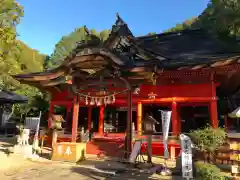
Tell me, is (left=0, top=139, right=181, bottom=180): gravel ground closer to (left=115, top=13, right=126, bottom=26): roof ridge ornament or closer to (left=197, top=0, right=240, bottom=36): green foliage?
(left=115, top=13, right=126, bottom=26): roof ridge ornament

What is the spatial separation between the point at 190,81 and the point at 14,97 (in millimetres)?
17373

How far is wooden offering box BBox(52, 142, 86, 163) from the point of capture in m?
9.47

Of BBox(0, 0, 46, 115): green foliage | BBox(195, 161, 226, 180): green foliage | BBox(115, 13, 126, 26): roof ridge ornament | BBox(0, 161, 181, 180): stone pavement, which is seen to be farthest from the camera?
BBox(115, 13, 126, 26): roof ridge ornament

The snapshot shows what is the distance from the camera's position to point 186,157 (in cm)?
714

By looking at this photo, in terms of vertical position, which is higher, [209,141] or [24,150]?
[209,141]

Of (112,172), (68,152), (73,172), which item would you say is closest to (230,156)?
(112,172)

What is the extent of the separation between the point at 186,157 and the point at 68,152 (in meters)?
5.33

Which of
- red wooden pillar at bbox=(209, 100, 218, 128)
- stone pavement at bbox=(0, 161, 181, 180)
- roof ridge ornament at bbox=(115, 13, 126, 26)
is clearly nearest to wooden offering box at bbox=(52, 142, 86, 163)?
stone pavement at bbox=(0, 161, 181, 180)

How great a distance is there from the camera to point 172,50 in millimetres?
16781

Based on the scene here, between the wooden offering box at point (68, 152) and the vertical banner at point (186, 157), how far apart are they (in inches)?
188

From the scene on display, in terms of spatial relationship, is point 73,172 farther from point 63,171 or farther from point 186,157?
point 186,157

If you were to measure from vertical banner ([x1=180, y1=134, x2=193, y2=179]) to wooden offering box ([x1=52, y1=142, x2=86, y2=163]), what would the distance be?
4768 millimetres

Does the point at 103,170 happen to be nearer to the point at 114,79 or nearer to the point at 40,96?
the point at 114,79

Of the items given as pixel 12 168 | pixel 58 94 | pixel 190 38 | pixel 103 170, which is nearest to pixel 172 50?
pixel 190 38
